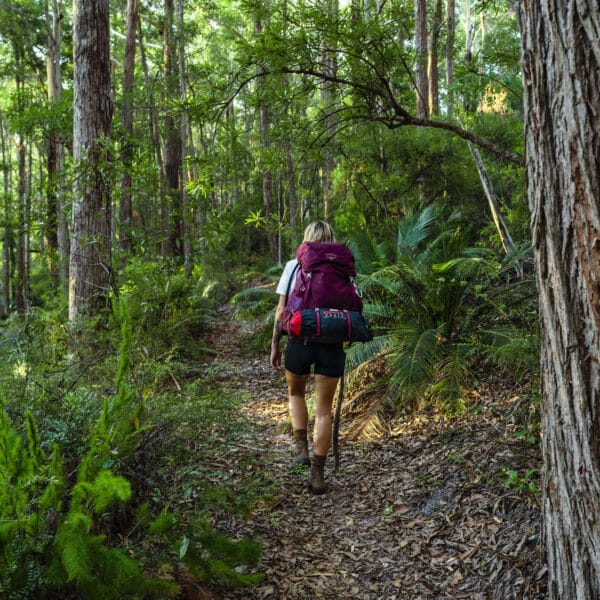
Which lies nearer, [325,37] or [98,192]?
[325,37]

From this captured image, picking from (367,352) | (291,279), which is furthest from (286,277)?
(367,352)

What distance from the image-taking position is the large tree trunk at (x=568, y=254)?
2102mm

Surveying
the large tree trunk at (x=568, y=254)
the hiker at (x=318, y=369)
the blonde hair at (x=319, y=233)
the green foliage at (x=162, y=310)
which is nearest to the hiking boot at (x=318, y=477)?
the hiker at (x=318, y=369)

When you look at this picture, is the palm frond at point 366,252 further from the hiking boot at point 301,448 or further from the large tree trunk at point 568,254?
the large tree trunk at point 568,254

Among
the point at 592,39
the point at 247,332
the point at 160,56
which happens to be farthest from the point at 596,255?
the point at 160,56

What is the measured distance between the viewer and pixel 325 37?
435cm

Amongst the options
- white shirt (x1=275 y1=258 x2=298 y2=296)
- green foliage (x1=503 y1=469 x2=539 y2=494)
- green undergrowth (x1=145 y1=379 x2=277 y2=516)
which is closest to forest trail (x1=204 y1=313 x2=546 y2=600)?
green foliage (x1=503 y1=469 x2=539 y2=494)

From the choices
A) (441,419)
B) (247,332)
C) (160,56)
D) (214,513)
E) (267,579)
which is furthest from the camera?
(160,56)

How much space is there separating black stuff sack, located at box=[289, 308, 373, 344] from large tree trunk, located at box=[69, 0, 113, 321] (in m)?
3.44

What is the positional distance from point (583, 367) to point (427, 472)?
2.30 metres

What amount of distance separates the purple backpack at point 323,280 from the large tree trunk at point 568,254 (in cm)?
182

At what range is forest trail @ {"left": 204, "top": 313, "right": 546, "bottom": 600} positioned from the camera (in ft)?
9.77

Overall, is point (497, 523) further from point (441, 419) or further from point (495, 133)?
point (495, 133)

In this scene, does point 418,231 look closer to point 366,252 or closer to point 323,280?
point 366,252
